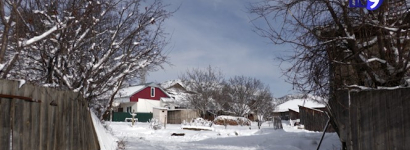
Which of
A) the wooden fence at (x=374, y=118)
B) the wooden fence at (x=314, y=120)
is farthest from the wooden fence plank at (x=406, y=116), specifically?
the wooden fence at (x=314, y=120)

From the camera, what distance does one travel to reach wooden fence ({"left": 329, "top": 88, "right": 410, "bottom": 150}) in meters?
7.25

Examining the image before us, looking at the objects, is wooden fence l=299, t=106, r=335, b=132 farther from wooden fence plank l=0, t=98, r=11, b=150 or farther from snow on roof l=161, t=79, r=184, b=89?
snow on roof l=161, t=79, r=184, b=89

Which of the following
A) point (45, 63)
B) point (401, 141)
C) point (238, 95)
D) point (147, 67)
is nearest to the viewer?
point (401, 141)

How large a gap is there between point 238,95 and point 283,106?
19.5m

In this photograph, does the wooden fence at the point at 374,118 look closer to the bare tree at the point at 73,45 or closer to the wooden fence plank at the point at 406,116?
the wooden fence plank at the point at 406,116

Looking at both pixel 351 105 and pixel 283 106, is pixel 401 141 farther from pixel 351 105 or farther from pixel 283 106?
pixel 283 106

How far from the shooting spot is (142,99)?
56.6 metres

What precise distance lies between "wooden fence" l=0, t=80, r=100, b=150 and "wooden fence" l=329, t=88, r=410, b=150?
5231 mm

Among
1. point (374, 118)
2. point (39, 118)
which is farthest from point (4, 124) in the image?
point (374, 118)

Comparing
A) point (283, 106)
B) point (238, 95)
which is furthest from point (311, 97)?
point (283, 106)

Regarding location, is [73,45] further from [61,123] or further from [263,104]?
[263,104]

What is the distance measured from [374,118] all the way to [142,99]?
5042 centimetres

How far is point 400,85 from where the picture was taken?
740cm

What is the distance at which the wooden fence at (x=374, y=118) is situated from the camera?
725 cm
